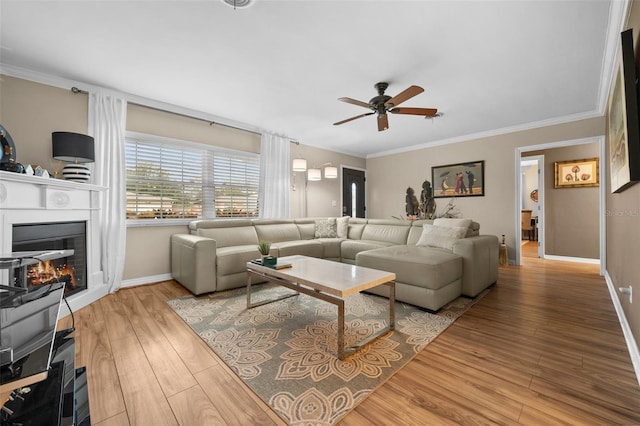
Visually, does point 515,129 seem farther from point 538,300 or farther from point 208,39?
point 208,39

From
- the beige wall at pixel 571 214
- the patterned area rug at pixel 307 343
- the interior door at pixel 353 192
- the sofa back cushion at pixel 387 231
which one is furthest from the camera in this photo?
the interior door at pixel 353 192

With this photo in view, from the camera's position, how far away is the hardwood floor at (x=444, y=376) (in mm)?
1337

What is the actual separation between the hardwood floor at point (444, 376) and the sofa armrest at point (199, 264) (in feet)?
1.56

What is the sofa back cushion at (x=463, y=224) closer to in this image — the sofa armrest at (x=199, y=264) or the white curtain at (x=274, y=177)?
the white curtain at (x=274, y=177)

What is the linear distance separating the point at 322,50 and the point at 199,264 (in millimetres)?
2609

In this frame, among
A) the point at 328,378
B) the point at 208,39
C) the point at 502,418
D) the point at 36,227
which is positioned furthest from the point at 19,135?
the point at 502,418

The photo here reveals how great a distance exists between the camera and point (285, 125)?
4707 mm

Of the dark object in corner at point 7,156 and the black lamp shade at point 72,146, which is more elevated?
the black lamp shade at point 72,146

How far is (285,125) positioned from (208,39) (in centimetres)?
238

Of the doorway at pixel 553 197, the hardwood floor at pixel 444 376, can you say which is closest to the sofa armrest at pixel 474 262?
the hardwood floor at pixel 444 376

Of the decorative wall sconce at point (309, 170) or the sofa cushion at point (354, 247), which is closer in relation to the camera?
the sofa cushion at point (354, 247)

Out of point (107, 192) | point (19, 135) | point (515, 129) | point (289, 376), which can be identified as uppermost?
point (515, 129)

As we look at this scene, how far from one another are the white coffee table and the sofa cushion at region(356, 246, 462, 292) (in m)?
0.50

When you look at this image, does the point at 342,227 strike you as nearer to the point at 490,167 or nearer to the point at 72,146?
the point at 490,167
